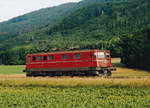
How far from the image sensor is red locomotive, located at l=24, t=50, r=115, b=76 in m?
34.3

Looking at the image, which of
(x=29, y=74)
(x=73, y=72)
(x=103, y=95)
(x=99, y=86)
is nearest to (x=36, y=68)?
(x=29, y=74)

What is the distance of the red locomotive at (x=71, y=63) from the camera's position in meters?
34.3

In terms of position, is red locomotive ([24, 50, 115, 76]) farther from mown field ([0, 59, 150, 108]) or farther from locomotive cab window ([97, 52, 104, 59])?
mown field ([0, 59, 150, 108])

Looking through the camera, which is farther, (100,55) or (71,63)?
(71,63)

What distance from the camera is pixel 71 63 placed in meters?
35.9

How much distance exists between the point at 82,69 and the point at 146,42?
147 feet

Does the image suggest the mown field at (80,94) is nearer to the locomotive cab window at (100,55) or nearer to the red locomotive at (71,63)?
the red locomotive at (71,63)

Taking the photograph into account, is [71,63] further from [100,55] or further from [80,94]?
[80,94]

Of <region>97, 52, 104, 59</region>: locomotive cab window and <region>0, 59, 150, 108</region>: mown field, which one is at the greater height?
<region>97, 52, 104, 59</region>: locomotive cab window

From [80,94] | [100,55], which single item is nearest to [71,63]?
[100,55]

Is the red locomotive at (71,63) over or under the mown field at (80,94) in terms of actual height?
over

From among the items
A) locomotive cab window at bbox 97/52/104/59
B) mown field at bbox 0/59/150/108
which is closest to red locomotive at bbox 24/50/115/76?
locomotive cab window at bbox 97/52/104/59

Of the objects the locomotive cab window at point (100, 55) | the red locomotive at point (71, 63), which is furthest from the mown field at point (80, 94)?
the locomotive cab window at point (100, 55)

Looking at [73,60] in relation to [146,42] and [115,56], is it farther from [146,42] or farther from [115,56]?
[115,56]
